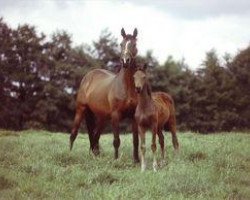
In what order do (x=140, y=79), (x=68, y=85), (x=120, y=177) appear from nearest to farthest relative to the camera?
(x=120, y=177) → (x=140, y=79) → (x=68, y=85)

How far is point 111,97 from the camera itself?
14.1 meters

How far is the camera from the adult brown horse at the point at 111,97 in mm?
A: 13445

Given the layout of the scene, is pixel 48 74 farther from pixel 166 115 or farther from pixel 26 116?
pixel 166 115

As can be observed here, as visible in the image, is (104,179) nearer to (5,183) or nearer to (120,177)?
(120,177)

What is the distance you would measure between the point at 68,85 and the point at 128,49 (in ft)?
102

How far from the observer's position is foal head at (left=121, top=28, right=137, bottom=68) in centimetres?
1300

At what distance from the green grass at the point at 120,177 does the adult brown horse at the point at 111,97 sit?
1169 millimetres

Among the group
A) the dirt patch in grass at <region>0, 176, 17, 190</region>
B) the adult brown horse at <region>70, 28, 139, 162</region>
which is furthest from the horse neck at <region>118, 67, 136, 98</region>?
the dirt patch in grass at <region>0, 176, 17, 190</region>

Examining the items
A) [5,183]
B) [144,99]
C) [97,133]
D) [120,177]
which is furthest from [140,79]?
[97,133]

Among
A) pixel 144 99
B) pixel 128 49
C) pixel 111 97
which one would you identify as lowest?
pixel 144 99

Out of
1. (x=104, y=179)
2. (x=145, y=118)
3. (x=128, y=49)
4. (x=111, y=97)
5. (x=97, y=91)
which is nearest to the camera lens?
(x=104, y=179)

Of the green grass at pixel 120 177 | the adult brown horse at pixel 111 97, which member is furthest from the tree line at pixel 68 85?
the green grass at pixel 120 177

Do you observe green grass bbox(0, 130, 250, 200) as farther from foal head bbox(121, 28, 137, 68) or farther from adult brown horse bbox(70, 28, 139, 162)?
foal head bbox(121, 28, 137, 68)

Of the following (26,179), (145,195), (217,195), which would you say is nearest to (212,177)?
(217,195)
